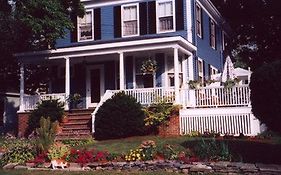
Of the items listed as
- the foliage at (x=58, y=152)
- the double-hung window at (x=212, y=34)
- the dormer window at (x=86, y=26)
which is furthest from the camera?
the double-hung window at (x=212, y=34)

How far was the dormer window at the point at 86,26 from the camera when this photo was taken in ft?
79.0

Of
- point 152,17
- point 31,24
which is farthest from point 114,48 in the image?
point 31,24

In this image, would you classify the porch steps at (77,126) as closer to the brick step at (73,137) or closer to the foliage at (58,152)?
the brick step at (73,137)

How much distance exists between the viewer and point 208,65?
25609 mm

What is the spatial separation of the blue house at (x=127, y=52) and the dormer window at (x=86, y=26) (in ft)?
0.18

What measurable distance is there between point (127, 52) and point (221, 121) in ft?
18.5

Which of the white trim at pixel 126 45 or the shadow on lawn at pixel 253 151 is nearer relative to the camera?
the shadow on lawn at pixel 253 151

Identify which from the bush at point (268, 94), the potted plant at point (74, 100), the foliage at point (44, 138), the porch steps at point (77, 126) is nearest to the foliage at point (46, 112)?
the porch steps at point (77, 126)

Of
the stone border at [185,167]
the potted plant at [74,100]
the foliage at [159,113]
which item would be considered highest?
the potted plant at [74,100]

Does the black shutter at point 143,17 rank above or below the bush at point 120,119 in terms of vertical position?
above

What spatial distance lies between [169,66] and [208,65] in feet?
15.1

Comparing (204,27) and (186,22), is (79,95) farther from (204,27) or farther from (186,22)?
(204,27)

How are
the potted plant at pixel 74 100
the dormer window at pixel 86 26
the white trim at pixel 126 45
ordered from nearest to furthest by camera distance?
the white trim at pixel 126 45, the potted plant at pixel 74 100, the dormer window at pixel 86 26

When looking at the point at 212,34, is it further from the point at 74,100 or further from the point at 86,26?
the point at 74,100
